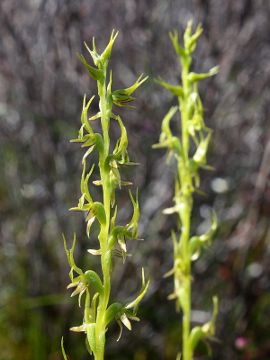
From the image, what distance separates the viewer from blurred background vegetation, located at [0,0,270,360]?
3594 millimetres

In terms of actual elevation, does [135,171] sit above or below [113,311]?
below

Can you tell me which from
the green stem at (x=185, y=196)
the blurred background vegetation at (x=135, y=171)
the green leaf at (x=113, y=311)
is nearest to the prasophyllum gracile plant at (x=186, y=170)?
the green stem at (x=185, y=196)

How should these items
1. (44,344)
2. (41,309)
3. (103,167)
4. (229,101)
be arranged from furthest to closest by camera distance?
(229,101) → (41,309) → (44,344) → (103,167)

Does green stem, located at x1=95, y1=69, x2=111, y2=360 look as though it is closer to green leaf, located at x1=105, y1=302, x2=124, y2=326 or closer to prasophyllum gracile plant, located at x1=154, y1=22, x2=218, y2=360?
green leaf, located at x1=105, y1=302, x2=124, y2=326

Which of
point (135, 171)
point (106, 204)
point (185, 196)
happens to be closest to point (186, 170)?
point (185, 196)

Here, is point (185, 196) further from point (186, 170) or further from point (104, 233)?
point (104, 233)

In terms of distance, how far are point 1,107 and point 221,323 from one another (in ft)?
6.40

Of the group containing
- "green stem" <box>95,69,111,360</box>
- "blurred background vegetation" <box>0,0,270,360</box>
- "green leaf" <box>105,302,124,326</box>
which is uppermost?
"green stem" <box>95,69,111,360</box>

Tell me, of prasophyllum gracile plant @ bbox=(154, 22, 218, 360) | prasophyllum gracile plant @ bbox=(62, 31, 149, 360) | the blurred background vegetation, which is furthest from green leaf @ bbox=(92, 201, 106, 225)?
the blurred background vegetation

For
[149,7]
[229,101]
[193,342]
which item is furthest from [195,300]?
[149,7]

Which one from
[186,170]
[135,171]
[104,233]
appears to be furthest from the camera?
[135,171]

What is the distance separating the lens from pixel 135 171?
147 inches

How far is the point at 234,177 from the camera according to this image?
4000 mm

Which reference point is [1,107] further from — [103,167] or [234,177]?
[103,167]
